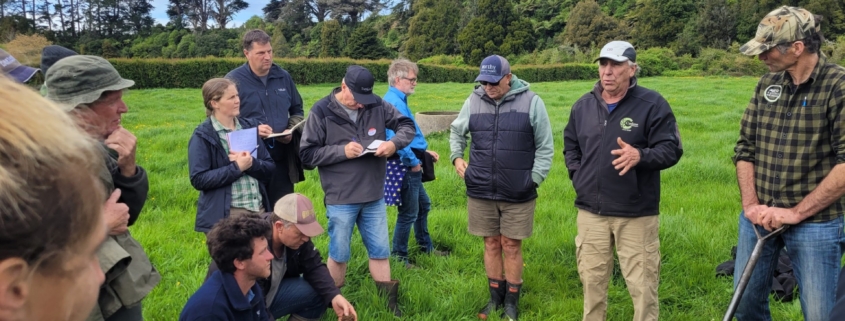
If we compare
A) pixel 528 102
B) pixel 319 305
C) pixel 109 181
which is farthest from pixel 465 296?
pixel 109 181

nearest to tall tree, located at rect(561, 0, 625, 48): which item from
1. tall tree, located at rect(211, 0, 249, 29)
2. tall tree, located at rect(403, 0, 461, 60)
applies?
tall tree, located at rect(403, 0, 461, 60)

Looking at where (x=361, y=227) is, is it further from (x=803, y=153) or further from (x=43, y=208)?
(x=43, y=208)

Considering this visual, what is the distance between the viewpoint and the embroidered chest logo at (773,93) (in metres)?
3.29

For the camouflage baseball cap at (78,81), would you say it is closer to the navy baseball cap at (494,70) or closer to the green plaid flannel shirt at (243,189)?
the green plaid flannel shirt at (243,189)

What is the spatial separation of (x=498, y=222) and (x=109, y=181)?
2914 millimetres

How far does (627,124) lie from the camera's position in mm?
3688

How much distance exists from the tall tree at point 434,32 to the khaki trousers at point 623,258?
56.5 metres

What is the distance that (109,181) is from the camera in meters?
2.27

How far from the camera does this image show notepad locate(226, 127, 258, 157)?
399 cm

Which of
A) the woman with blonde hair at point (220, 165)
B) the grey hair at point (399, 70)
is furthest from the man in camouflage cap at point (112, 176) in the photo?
the grey hair at point (399, 70)

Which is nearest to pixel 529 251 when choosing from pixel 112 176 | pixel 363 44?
pixel 112 176

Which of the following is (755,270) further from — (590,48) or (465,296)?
(590,48)

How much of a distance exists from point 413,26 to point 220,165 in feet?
198

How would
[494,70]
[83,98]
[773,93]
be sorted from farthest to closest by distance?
1. [494,70]
2. [773,93]
3. [83,98]
